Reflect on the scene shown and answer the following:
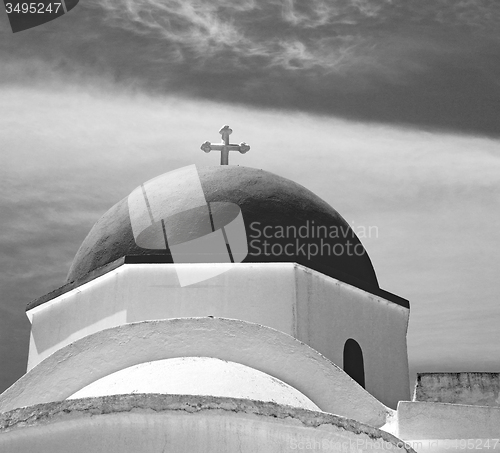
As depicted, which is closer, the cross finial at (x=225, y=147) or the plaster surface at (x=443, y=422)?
the plaster surface at (x=443, y=422)

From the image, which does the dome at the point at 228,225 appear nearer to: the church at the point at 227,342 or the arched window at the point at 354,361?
the church at the point at 227,342

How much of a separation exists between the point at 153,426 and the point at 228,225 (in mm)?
3485

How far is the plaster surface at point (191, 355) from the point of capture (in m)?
6.51

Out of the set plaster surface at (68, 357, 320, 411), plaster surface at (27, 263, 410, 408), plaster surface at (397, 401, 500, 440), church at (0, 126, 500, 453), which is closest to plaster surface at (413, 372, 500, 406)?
church at (0, 126, 500, 453)

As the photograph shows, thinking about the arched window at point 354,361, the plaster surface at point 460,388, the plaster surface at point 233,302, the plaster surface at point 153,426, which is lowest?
the plaster surface at point 153,426

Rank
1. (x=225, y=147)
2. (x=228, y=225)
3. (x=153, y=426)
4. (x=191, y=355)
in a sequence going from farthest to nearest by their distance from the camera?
(x=225, y=147)
(x=228, y=225)
(x=191, y=355)
(x=153, y=426)

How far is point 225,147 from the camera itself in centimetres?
962

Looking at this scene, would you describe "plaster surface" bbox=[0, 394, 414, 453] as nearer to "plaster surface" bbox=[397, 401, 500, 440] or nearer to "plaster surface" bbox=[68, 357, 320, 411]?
"plaster surface" bbox=[68, 357, 320, 411]

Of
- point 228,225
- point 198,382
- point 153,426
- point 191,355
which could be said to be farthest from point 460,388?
point 153,426

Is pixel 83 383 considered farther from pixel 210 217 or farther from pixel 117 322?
pixel 210 217

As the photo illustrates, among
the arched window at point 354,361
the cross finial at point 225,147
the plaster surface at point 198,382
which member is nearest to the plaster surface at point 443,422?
the plaster surface at point 198,382

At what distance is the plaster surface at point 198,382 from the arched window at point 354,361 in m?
1.85

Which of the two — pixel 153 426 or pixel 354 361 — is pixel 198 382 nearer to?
pixel 153 426

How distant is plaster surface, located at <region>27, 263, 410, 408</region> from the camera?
25.6 feet
